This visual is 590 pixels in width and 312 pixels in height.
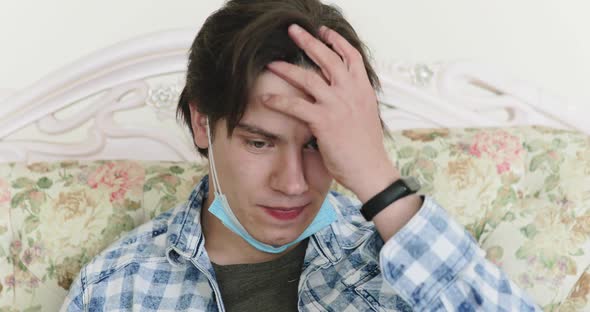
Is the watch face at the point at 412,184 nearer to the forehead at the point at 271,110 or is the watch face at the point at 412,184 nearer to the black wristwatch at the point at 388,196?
the black wristwatch at the point at 388,196

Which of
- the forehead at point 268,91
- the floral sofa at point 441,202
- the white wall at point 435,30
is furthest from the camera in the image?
the white wall at point 435,30

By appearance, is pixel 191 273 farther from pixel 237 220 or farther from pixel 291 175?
pixel 291 175

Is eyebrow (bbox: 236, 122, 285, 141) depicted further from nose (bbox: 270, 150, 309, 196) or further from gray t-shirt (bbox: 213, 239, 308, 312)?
gray t-shirt (bbox: 213, 239, 308, 312)

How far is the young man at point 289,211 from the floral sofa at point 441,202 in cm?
13

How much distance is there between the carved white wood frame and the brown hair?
410 mm

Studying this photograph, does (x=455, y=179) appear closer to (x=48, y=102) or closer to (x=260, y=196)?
(x=260, y=196)

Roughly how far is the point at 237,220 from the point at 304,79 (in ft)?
1.08

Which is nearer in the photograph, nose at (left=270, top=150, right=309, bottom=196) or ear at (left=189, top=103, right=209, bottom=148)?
nose at (left=270, top=150, right=309, bottom=196)

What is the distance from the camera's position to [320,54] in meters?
1.08

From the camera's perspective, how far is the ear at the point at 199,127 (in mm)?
1296

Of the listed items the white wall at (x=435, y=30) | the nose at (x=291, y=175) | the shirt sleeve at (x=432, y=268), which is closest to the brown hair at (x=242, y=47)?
the nose at (x=291, y=175)

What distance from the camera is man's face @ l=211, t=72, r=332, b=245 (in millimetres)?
1119

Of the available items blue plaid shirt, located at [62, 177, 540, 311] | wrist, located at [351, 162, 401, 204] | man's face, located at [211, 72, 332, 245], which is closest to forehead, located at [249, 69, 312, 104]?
man's face, located at [211, 72, 332, 245]

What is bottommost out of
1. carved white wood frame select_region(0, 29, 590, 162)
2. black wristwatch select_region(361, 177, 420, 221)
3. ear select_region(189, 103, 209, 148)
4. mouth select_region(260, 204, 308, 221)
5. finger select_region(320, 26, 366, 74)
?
carved white wood frame select_region(0, 29, 590, 162)
